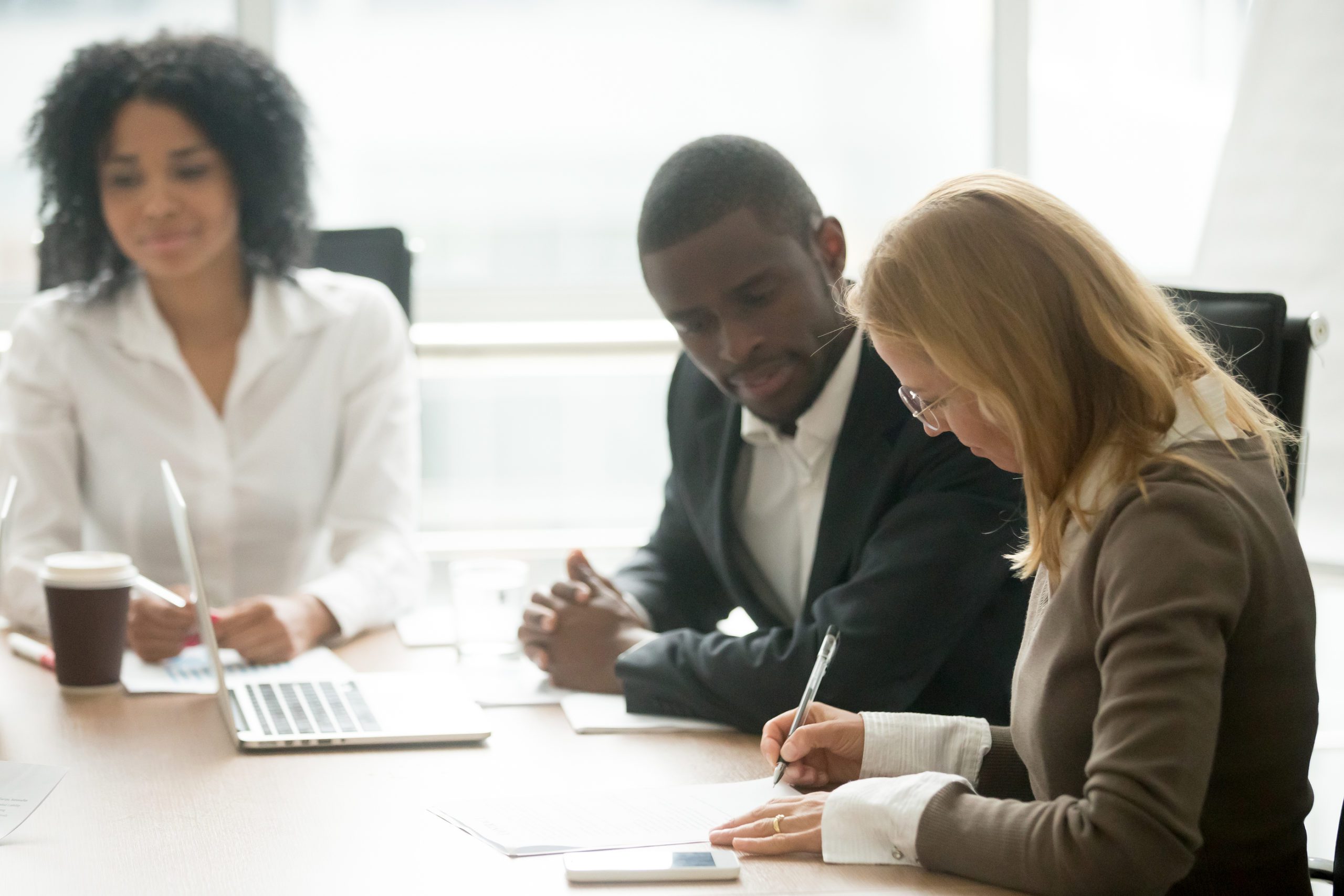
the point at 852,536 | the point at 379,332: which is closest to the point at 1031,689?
the point at 852,536

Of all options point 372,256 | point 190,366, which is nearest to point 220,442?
point 190,366

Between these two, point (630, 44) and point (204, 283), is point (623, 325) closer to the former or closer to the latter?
point (630, 44)

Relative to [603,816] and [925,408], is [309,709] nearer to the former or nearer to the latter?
[603,816]

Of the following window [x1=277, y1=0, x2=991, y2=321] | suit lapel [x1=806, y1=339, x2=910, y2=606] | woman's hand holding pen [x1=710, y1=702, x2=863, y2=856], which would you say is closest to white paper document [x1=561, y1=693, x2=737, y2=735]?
woman's hand holding pen [x1=710, y1=702, x2=863, y2=856]

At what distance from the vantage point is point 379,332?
221cm

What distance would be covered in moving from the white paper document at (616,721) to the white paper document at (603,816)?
189mm

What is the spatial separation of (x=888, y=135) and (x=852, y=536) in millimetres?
2040

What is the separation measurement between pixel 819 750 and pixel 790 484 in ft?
1.90

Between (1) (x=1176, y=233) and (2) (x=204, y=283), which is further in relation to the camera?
(1) (x=1176, y=233)

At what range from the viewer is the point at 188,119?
2.14m

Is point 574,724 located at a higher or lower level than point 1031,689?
lower

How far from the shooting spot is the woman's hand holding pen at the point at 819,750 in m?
1.19

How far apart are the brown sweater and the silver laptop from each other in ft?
1.90

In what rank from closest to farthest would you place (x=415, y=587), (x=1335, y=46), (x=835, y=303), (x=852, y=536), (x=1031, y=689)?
1. (x=1031, y=689)
2. (x=852, y=536)
3. (x=835, y=303)
4. (x=415, y=587)
5. (x=1335, y=46)
